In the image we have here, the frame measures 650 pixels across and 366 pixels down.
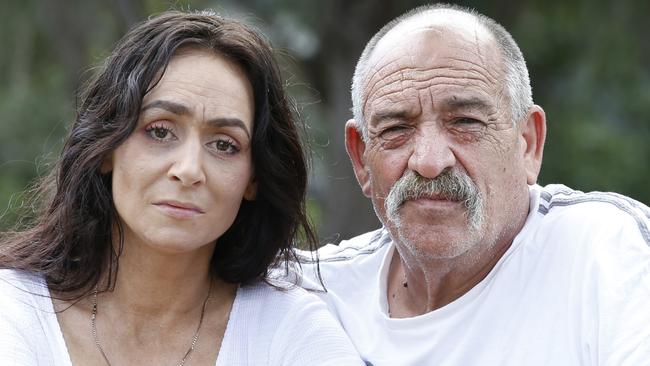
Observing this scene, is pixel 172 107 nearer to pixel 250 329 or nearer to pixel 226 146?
pixel 226 146

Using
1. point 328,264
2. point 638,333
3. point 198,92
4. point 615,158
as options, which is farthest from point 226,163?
point 615,158

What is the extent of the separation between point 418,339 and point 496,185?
55cm

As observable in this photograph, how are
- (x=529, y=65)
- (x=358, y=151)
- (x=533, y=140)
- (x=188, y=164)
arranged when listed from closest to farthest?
(x=188, y=164), (x=533, y=140), (x=358, y=151), (x=529, y=65)

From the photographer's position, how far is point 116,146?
330 centimetres

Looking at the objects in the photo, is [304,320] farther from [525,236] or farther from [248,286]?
[525,236]

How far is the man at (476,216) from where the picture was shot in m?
3.28

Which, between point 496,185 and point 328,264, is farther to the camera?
point 328,264

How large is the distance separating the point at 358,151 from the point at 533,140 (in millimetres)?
606

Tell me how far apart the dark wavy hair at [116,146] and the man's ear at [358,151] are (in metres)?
0.25

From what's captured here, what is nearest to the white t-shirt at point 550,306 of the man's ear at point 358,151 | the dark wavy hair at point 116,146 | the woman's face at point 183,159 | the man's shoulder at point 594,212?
the man's shoulder at point 594,212

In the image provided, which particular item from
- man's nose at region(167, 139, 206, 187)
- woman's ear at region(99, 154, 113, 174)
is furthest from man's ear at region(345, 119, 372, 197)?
woman's ear at region(99, 154, 113, 174)

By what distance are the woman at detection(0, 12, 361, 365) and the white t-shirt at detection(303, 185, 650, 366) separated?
0.25 metres

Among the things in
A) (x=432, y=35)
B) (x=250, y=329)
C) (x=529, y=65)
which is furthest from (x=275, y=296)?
(x=529, y=65)

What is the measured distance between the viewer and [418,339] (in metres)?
3.52
